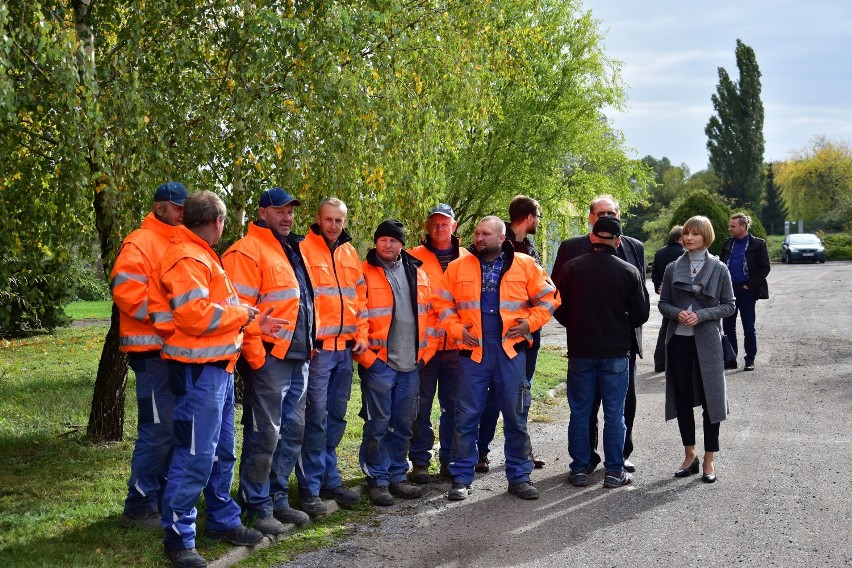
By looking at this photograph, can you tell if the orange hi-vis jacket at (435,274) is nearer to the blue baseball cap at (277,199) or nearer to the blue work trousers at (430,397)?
the blue work trousers at (430,397)

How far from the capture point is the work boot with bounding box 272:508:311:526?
6121 mm

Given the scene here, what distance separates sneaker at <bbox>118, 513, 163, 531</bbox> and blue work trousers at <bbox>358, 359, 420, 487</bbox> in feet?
5.40

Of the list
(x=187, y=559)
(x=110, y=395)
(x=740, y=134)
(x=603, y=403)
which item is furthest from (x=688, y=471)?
(x=740, y=134)

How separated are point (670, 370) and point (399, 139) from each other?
3.31 meters

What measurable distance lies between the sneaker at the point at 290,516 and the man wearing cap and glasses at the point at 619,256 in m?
2.69

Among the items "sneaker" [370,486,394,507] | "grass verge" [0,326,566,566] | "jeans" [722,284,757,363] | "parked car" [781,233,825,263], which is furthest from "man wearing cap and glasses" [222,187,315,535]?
"parked car" [781,233,825,263]

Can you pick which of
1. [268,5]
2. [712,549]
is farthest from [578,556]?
[268,5]

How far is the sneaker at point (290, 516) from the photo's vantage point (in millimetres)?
6121

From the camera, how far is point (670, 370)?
7.76 m

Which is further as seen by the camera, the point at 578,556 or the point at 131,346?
the point at 131,346

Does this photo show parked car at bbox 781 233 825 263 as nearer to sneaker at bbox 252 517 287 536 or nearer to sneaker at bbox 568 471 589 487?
sneaker at bbox 568 471 589 487

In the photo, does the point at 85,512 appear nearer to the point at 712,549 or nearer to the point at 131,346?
the point at 131,346

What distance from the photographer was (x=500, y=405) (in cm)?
720

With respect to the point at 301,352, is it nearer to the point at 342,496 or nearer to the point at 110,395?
the point at 342,496
